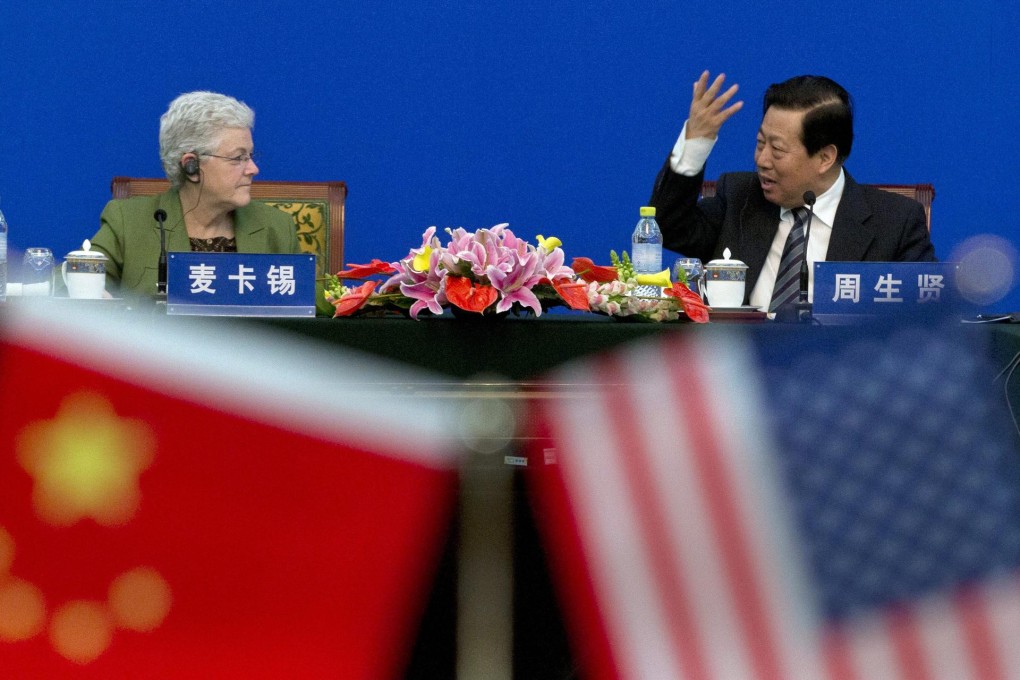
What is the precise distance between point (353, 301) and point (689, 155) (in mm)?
1192

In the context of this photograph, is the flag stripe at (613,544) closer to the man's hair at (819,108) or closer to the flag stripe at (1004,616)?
the flag stripe at (1004,616)

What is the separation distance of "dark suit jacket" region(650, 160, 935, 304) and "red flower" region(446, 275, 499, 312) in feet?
3.79

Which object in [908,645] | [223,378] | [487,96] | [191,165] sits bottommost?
[908,645]

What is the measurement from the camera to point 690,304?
1445mm

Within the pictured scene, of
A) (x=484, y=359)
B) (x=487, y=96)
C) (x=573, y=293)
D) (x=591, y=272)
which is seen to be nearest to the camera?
(x=484, y=359)

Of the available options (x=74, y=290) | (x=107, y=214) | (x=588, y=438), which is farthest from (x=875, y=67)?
(x=588, y=438)

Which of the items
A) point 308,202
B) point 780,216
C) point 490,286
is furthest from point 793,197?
point 490,286

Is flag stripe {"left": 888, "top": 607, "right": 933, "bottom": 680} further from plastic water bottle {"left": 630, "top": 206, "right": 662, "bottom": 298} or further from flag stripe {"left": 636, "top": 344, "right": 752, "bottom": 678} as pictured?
plastic water bottle {"left": 630, "top": 206, "right": 662, "bottom": 298}

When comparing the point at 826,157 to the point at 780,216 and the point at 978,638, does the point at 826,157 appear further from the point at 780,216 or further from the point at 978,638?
the point at 978,638

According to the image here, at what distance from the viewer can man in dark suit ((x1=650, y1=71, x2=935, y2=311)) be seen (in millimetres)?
2342

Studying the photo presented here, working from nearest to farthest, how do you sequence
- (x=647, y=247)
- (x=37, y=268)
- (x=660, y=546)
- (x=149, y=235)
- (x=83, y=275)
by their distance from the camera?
(x=660, y=546)
(x=83, y=275)
(x=37, y=268)
(x=647, y=247)
(x=149, y=235)

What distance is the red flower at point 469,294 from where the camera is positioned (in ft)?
4.16

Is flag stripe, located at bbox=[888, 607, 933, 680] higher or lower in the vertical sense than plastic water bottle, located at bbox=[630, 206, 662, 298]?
lower

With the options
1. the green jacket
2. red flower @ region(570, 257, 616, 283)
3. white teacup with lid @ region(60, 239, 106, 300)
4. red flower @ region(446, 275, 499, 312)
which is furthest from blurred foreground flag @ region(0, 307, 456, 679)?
the green jacket
